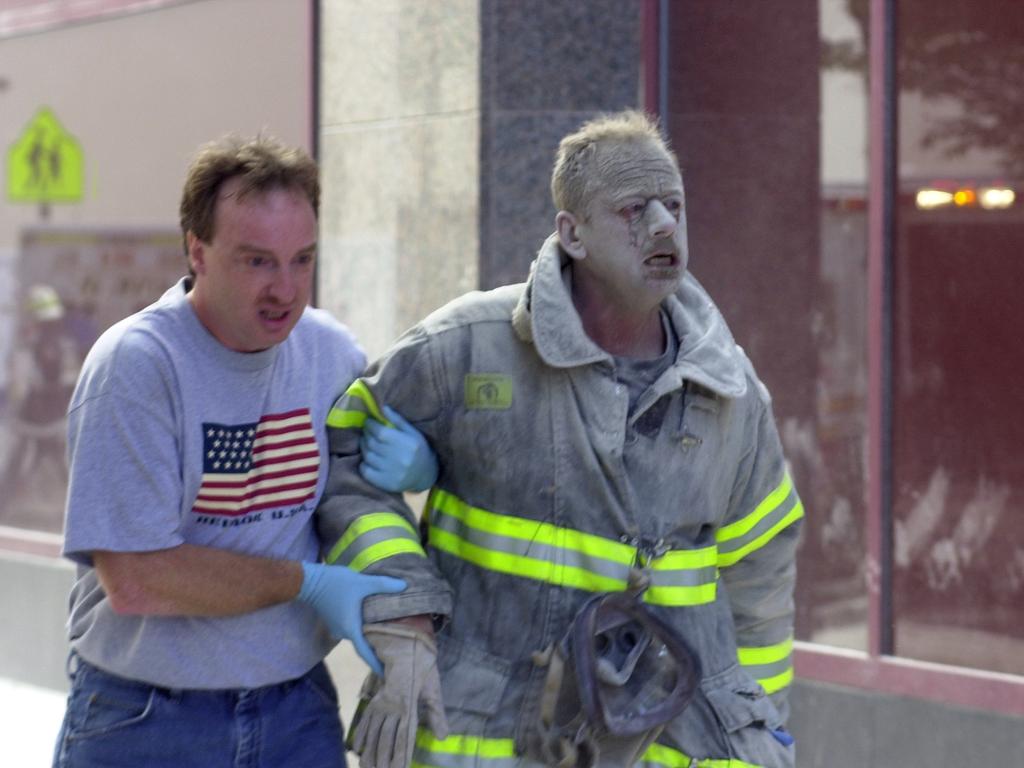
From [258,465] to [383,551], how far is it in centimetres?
28

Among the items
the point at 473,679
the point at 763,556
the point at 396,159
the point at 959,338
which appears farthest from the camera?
the point at 396,159

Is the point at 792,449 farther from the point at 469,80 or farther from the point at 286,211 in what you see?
the point at 286,211

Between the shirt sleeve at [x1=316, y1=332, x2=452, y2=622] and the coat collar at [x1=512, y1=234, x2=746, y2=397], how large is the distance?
216 millimetres

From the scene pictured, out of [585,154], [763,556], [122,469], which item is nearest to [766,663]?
[763,556]

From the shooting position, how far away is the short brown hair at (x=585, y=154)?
305cm

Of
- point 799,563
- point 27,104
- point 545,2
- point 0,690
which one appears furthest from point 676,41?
point 0,690

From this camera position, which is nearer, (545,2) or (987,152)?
(987,152)

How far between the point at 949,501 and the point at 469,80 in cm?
205

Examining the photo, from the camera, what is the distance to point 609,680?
2.94 m

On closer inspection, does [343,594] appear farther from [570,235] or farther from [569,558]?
[570,235]

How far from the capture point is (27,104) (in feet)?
26.8

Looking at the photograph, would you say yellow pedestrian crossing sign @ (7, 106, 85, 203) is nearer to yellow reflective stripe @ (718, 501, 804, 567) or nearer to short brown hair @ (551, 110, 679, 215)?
short brown hair @ (551, 110, 679, 215)

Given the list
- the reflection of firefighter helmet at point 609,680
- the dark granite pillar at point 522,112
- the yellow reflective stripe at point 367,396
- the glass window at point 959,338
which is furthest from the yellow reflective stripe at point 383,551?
the glass window at point 959,338

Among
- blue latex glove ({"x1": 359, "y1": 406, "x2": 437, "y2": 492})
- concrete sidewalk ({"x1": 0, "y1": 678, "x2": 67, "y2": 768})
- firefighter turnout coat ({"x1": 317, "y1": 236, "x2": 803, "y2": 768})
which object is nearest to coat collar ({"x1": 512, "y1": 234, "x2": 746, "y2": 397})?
firefighter turnout coat ({"x1": 317, "y1": 236, "x2": 803, "y2": 768})
